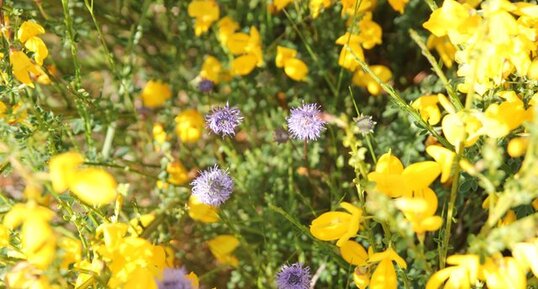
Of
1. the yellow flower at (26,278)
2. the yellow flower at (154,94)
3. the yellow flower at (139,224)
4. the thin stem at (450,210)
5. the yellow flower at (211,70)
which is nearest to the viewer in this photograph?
the yellow flower at (26,278)

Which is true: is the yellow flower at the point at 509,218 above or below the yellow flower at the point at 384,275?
above

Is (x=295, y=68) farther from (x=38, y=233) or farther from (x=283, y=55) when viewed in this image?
(x=38, y=233)

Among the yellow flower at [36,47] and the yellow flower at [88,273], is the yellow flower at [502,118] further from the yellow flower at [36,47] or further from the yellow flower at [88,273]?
the yellow flower at [36,47]

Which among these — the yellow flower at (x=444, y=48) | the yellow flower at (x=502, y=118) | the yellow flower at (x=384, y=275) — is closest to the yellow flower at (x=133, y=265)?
the yellow flower at (x=384, y=275)

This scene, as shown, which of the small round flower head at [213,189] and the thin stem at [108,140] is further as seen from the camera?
the thin stem at [108,140]

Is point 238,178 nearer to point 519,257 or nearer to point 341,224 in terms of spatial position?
point 341,224

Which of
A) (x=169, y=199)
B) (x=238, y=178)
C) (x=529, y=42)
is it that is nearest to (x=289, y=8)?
(x=238, y=178)

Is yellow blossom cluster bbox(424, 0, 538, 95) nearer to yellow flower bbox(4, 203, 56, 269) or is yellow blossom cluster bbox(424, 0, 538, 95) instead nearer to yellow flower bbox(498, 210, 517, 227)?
yellow flower bbox(498, 210, 517, 227)
